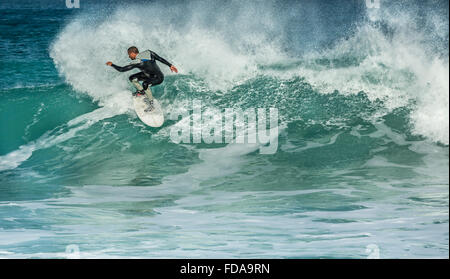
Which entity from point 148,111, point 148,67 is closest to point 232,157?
point 148,111

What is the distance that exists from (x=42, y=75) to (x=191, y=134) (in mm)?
8305

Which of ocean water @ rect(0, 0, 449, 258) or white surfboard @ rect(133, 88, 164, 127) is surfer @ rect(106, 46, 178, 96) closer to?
white surfboard @ rect(133, 88, 164, 127)

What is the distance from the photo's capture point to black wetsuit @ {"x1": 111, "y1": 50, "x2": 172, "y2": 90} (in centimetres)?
971

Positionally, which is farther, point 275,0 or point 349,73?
point 275,0

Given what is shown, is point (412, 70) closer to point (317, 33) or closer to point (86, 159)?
point (86, 159)

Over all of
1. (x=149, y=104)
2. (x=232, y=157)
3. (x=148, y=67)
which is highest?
(x=148, y=67)

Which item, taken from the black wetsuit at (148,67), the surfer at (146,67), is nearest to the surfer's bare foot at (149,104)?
the surfer at (146,67)

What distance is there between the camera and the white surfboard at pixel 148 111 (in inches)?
435

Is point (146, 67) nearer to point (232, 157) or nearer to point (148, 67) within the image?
point (148, 67)

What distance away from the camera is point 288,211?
799 centimetres

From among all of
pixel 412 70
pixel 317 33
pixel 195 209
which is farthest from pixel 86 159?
pixel 317 33

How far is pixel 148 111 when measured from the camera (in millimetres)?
11203

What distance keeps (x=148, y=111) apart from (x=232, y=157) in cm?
204

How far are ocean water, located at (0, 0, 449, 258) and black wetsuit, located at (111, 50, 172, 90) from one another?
1.53 metres
